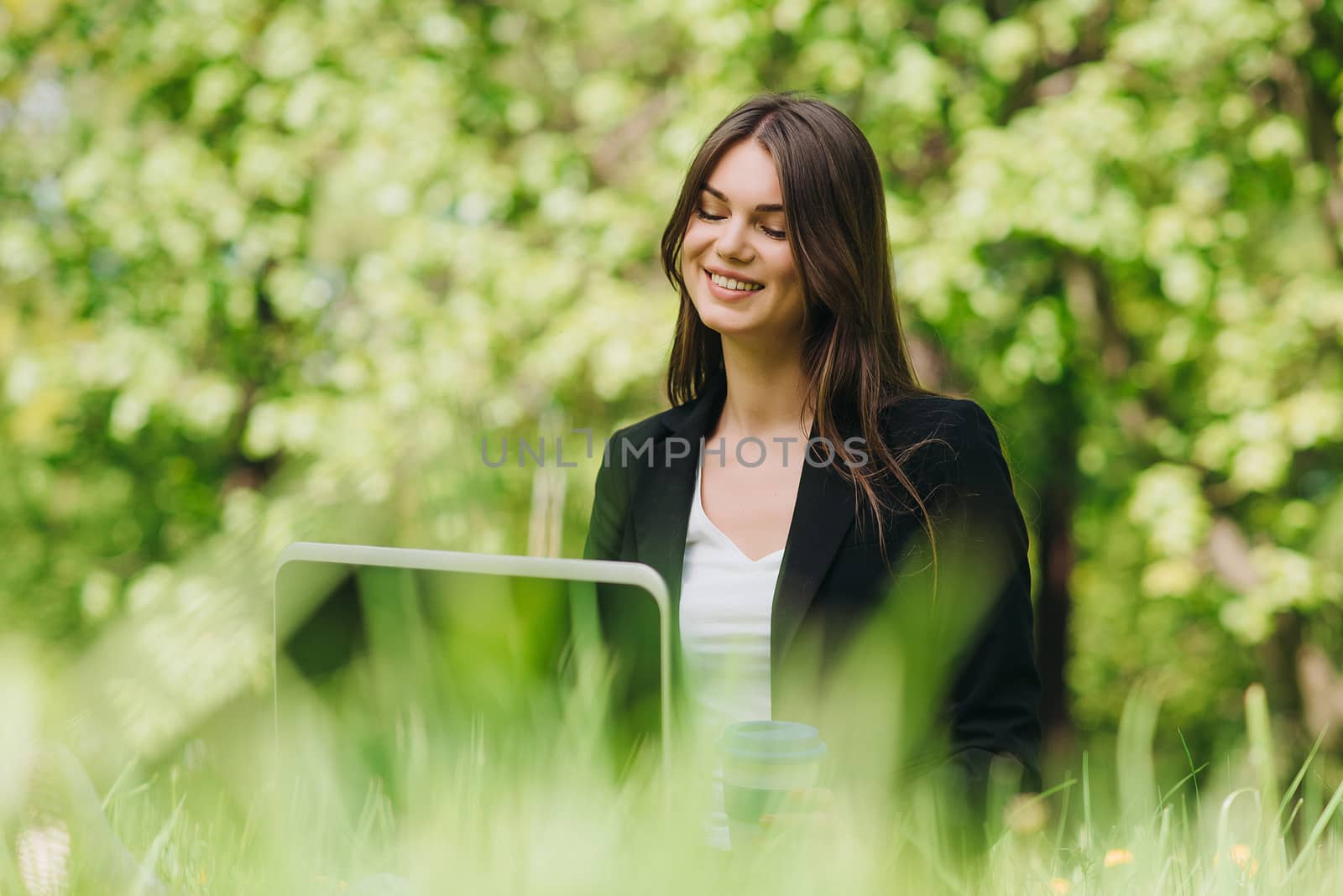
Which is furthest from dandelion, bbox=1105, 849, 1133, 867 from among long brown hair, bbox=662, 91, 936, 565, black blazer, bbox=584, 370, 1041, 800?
long brown hair, bbox=662, 91, 936, 565

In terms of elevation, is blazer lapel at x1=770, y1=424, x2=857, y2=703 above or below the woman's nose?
below

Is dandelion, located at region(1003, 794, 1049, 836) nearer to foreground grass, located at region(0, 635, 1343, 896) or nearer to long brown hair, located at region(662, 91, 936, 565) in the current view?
foreground grass, located at region(0, 635, 1343, 896)

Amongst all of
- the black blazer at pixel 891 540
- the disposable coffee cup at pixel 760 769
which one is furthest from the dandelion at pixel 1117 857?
the black blazer at pixel 891 540

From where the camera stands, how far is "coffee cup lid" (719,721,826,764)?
64 centimetres

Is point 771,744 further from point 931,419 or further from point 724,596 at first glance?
point 931,419

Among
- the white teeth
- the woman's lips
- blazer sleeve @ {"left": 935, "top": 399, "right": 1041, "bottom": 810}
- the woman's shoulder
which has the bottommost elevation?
blazer sleeve @ {"left": 935, "top": 399, "right": 1041, "bottom": 810}

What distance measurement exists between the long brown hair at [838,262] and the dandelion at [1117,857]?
3.00 feet

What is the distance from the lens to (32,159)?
5543 mm

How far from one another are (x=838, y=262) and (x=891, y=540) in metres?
0.39

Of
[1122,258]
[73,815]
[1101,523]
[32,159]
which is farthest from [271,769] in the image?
[1101,523]

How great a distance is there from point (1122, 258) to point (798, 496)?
117 inches

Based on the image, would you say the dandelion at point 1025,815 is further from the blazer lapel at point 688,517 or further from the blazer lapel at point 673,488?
the blazer lapel at point 673,488

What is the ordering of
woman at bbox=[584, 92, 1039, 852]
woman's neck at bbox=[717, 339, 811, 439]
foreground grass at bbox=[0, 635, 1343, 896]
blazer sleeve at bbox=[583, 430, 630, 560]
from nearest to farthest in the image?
foreground grass at bbox=[0, 635, 1343, 896]
woman at bbox=[584, 92, 1039, 852]
woman's neck at bbox=[717, 339, 811, 439]
blazer sleeve at bbox=[583, 430, 630, 560]

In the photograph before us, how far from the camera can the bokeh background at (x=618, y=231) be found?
4258mm
